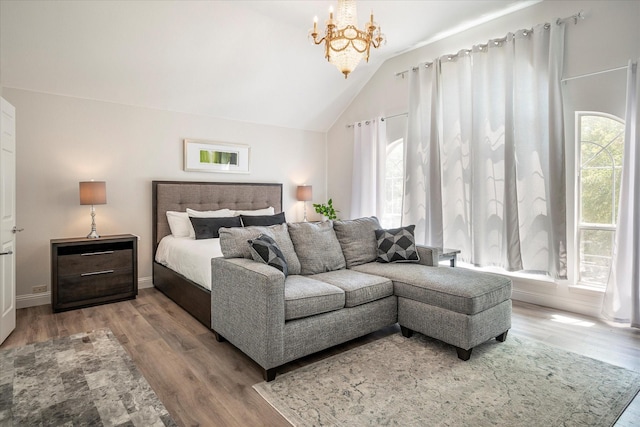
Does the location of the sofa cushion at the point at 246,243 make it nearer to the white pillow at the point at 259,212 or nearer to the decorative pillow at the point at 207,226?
the decorative pillow at the point at 207,226

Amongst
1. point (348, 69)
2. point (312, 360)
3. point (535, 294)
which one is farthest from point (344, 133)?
point (312, 360)

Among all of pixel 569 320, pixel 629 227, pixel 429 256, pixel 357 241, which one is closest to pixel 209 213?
pixel 357 241

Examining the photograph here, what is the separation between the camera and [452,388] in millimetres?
2160

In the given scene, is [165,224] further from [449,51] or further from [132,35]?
[449,51]

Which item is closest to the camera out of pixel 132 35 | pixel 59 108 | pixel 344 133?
pixel 132 35

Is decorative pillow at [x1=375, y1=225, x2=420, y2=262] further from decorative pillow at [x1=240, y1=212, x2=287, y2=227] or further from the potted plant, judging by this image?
the potted plant

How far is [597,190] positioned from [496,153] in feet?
3.26

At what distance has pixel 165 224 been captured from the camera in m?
4.56

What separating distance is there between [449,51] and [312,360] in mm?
4033

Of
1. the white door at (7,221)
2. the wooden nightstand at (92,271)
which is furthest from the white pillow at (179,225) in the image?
the white door at (7,221)

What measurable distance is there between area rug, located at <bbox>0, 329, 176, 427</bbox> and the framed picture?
2.68 meters

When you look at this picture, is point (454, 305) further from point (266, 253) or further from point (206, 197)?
point (206, 197)

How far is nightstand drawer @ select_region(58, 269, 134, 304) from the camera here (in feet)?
11.9

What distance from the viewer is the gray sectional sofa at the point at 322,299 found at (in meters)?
2.28
